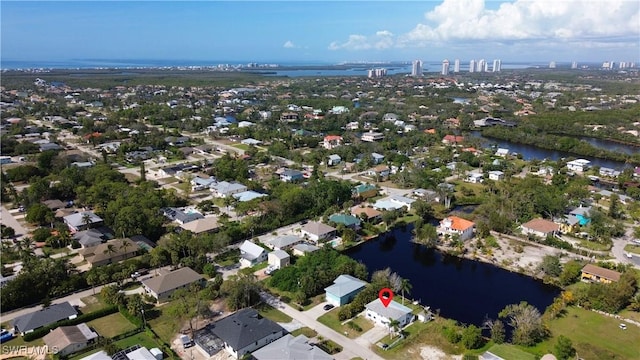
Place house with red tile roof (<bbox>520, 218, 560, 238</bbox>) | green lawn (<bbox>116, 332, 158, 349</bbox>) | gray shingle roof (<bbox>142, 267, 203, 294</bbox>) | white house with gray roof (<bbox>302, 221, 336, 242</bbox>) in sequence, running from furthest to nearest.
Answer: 1. house with red tile roof (<bbox>520, 218, 560, 238</bbox>)
2. white house with gray roof (<bbox>302, 221, 336, 242</bbox>)
3. gray shingle roof (<bbox>142, 267, 203, 294</bbox>)
4. green lawn (<bbox>116, 332, 158, 349</bbox>)

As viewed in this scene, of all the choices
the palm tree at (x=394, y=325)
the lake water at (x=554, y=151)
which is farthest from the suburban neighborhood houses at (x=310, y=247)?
the lake water at (x=554, y=151)

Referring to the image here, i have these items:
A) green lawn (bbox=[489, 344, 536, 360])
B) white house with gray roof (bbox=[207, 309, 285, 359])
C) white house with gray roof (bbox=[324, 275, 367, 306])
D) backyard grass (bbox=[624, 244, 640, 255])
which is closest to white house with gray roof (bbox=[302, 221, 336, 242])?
white house with gray roof (bbox=[324, 275, 367, 306])

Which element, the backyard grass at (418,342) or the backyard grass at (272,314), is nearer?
the backyard grass at (418,342)

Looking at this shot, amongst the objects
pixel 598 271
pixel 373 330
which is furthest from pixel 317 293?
pixel 598 271

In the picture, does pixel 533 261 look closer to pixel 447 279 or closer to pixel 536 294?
pixel 536 294

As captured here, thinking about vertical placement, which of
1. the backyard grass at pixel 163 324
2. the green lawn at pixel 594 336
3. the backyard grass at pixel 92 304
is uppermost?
the backyard grass at pixel 92 304

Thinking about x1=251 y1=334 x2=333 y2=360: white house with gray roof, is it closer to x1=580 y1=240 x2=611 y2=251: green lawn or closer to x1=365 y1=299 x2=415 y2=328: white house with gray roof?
x1=365 y1=299 x2=415 y2=328: white house with gray roof

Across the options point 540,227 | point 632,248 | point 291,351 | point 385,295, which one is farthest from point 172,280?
point 632,248

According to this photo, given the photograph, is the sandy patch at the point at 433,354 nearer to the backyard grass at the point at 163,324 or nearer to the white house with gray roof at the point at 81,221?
the backyard grass at the point at 163,324
